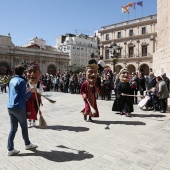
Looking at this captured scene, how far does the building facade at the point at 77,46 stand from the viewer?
221 ft

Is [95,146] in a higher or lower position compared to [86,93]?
lower

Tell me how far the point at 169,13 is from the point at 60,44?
63210mm

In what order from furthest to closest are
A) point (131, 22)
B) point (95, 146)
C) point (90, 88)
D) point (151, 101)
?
point (131, 22) → point (151, 101) → point (90, 88) → point (95, 146)

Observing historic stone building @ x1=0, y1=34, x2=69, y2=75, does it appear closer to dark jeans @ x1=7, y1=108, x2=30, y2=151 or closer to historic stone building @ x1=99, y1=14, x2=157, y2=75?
historic stone building @ x1=99, y1=14, x2=157, y2=75

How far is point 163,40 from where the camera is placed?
1020 centimetres

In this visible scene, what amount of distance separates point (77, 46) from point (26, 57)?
90.9ft

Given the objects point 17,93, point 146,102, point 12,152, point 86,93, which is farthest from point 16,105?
point 146,102

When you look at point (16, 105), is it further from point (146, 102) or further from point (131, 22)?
point (131, 22)

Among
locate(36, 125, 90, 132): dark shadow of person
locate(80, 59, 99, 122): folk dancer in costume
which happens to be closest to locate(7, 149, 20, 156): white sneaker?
locate(36, 125, 90, 132): dark shadow of person

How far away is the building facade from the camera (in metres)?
67.5

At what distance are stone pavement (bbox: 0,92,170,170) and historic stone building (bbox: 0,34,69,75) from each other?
111 ft

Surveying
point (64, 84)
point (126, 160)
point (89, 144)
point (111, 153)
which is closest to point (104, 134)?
point (89, 144)

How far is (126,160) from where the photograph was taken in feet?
11.3

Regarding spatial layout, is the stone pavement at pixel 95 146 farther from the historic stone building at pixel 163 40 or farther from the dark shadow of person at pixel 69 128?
the historic stone building at pixel 163 40
